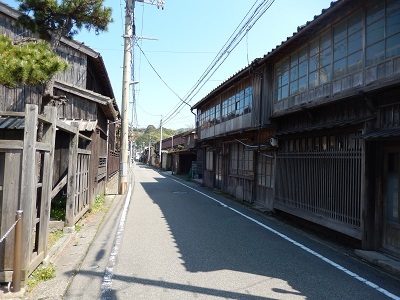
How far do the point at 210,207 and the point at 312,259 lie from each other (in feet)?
26.1

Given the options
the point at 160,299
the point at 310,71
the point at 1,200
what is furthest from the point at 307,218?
the point at 1,200

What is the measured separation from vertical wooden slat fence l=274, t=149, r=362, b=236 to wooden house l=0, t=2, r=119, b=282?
23.3 feet

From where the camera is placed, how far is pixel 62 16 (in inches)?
365

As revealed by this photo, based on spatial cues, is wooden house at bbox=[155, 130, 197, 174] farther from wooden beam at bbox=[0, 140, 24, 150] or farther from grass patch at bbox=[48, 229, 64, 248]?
wooden beam at bbox=[0, 140, 24, 150]

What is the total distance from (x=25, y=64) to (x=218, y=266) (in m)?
5.23

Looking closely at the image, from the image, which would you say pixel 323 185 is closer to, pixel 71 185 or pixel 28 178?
pixel 71 185

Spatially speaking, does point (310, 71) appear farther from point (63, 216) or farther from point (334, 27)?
point (63, 216)

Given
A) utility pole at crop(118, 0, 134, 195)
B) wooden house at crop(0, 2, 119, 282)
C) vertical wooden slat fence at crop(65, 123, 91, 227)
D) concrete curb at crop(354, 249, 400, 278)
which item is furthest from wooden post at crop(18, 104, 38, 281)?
utility pole at crop(118, 0, 134, 195)

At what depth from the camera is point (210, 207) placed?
49.3 feet

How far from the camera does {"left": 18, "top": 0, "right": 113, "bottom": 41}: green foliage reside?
29.1 feet

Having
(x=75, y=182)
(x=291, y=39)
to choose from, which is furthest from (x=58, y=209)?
(x=291, y=39)

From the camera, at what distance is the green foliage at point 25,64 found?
5828 mm

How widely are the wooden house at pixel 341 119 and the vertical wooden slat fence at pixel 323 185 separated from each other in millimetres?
26

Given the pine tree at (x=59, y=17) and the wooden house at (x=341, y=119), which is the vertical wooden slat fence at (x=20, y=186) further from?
the wooden house at (x=341, y=119)
